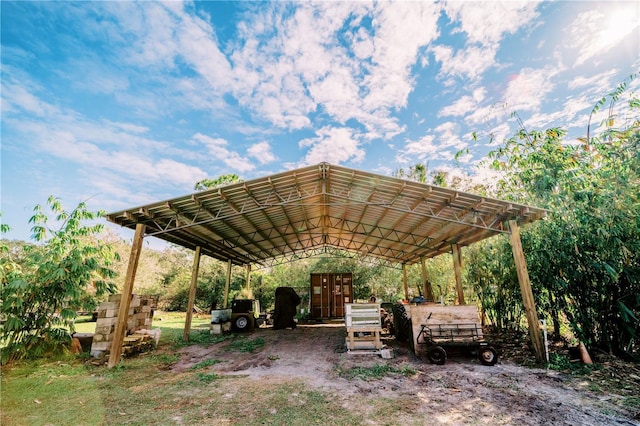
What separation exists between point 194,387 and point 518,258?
7776 mm

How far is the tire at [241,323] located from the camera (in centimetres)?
1203

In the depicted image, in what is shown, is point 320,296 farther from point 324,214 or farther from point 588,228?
point 588,228

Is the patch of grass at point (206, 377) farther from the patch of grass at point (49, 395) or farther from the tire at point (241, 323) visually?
the tire at point (241, 323)

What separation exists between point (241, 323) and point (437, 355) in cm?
877

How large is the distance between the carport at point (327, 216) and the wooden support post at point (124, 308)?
2 cm

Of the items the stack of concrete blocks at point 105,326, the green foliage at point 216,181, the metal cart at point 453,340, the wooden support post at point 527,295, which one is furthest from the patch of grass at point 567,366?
the green foliage at point 216,181

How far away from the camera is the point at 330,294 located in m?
15.6

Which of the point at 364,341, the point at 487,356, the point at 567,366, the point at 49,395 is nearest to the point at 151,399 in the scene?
the point at 49,395

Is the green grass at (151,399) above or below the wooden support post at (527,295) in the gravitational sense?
below

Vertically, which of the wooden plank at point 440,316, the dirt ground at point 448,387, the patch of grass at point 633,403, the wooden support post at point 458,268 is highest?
the wooden support post at point 458,268

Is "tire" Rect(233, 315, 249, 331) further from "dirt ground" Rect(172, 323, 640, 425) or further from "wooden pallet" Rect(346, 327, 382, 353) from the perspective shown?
"wooden pallet" Rect(346, 327, 382, 353)

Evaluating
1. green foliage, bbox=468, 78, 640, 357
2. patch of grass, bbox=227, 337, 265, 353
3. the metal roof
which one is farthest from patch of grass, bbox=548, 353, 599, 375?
patch of grass, bbox=227, 337, 265, 353

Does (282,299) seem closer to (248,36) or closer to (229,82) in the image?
(229,82)

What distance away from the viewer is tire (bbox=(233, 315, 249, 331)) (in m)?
12.0
